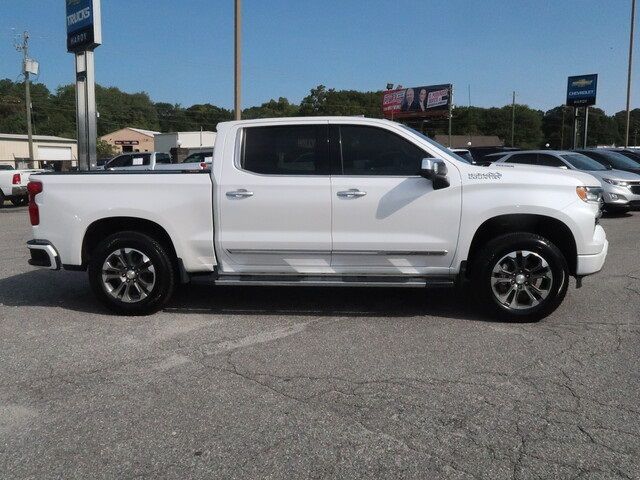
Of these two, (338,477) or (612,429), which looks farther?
(612,429)

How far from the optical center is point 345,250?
5.65m

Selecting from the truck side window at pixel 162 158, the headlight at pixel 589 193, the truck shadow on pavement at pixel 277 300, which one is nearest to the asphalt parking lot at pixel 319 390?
the truck shadow on pavement at pixel 277 300

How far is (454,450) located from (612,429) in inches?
39.7

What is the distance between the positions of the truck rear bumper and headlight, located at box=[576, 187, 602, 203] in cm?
511

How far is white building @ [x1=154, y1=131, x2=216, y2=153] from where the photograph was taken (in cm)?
5693

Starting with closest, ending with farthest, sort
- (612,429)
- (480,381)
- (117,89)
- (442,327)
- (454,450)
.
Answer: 1. (454,450)
2. (612,429)
3. (480,381)
4. (442,327)
5. (117,89)

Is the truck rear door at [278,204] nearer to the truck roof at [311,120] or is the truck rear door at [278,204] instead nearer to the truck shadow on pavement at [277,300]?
the truck roof at [311,120]

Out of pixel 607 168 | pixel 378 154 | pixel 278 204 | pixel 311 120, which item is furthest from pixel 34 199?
pixel 607 168

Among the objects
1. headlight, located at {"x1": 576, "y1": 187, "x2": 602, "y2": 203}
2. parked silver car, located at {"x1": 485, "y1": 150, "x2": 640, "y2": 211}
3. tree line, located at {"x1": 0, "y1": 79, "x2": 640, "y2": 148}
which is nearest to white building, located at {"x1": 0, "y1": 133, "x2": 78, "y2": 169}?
tree line, located at {"x1": 0, "y1": 79, "x2": 640, "y2": 148}

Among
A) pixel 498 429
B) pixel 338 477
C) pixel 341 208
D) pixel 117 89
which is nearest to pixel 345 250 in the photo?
pixel 341 208

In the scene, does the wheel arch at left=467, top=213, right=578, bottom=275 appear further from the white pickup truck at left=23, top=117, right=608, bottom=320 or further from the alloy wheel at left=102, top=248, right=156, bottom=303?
the alloy wheel at left=102, top=248, right=156, bottom=303

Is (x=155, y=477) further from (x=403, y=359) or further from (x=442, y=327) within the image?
(x=442, y=327)

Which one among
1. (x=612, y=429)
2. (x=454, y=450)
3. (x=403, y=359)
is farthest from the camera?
(x=403, y=359)

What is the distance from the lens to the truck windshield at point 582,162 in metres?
15.2
